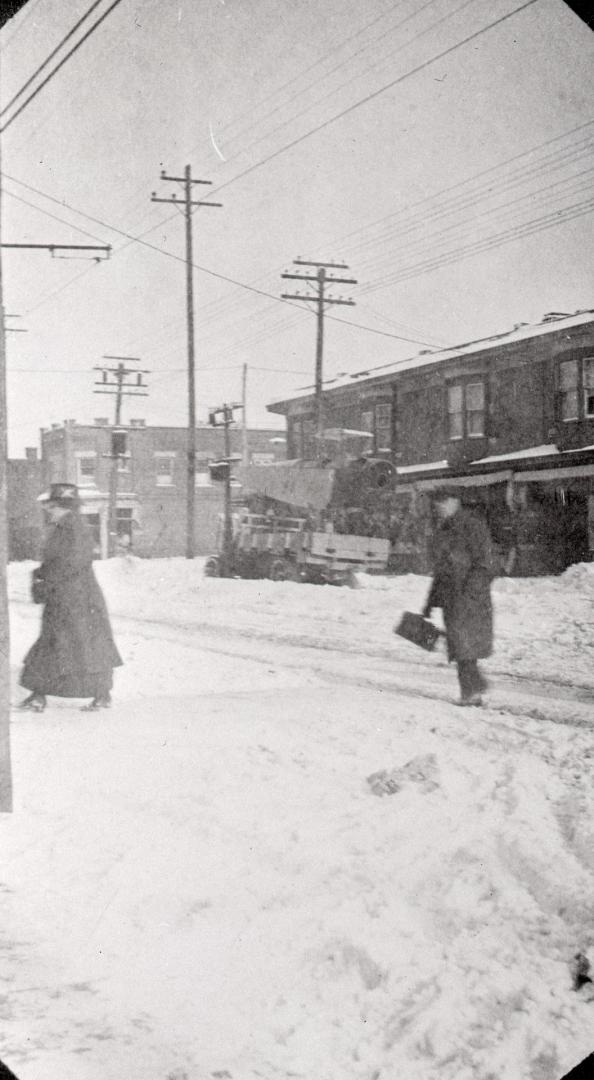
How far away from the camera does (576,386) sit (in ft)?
7.17

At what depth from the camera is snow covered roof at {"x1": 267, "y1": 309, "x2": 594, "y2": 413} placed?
212 centimetres

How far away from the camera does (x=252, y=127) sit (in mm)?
2459

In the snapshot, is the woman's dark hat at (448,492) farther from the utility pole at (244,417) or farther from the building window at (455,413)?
the utility pole at (244,417)

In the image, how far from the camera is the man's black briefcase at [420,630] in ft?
10.1

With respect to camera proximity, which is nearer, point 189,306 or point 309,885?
point 309,885

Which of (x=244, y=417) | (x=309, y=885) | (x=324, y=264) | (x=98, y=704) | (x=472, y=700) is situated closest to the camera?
(x=309, y=885)

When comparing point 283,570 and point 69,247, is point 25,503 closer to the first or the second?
point 69,247

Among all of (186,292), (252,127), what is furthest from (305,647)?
(252,127)

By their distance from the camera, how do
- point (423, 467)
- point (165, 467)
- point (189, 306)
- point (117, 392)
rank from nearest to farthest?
point (423, 467) → point (189, 306) → point (165, 467) → point (117, 392)

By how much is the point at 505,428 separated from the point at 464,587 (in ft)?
3.11

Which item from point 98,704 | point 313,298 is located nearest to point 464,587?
point 313,298

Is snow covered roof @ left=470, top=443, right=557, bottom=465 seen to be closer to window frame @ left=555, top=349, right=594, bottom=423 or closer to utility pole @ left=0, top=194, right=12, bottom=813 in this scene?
window frame @ left=555, top=349, right=594, bottom=423

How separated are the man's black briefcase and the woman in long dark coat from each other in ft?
4.75

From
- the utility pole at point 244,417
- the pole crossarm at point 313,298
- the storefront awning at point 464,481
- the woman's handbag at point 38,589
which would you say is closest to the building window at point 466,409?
the storefront awning at point 464,481
